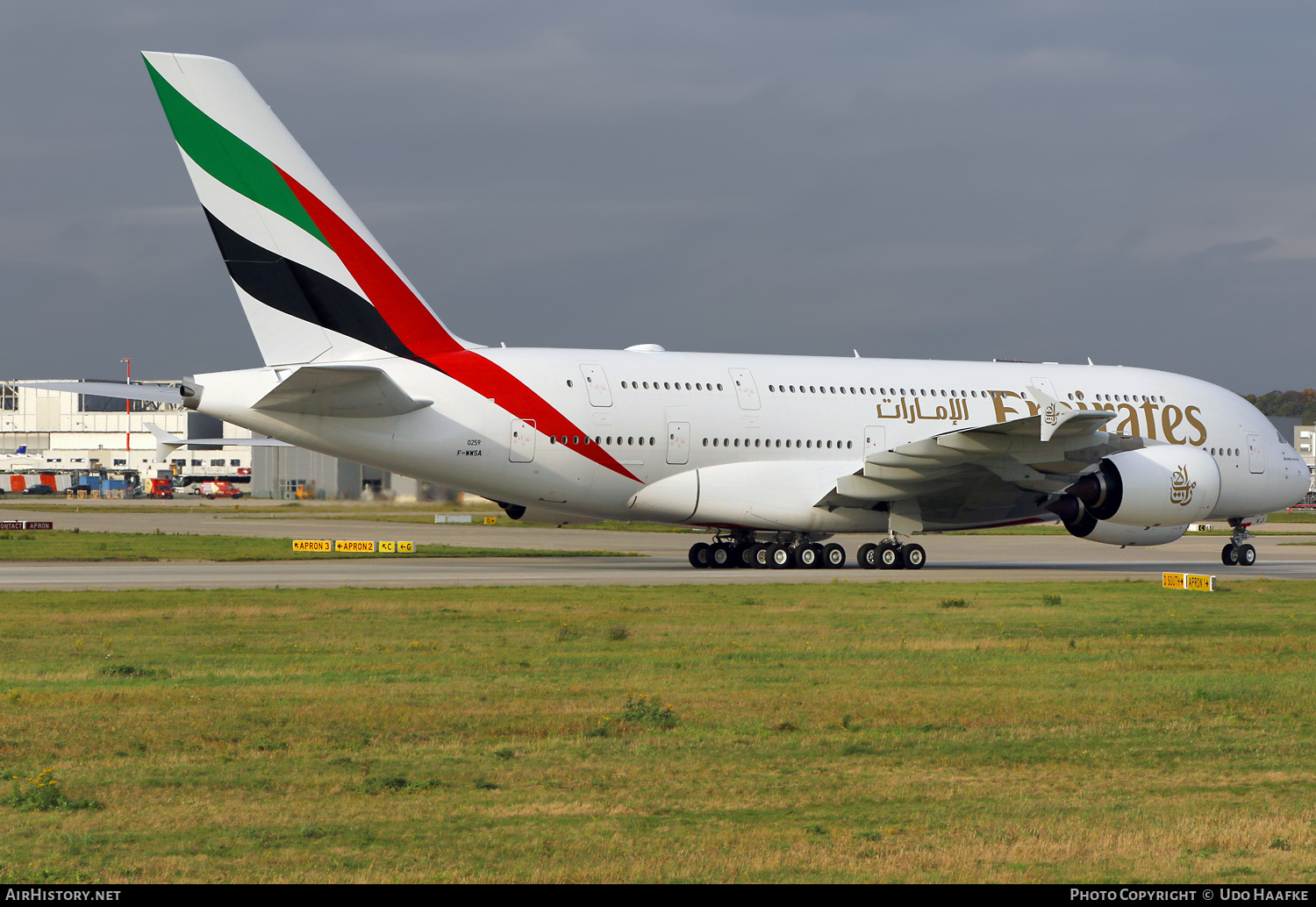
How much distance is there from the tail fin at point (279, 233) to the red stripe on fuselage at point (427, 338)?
0.03m

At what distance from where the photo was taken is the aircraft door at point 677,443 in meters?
29.6

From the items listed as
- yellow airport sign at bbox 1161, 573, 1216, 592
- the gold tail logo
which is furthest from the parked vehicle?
yellow airport sign at bbox 1161, 573, 1216, 592

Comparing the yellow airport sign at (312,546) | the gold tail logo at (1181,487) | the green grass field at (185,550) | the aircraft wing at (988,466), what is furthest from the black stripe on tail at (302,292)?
the gold tail logo at (1181,487)

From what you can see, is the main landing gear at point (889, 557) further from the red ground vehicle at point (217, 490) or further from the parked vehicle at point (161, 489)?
the parked vehicle at point (161, 489)

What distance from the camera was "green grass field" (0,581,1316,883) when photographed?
686 centimetres

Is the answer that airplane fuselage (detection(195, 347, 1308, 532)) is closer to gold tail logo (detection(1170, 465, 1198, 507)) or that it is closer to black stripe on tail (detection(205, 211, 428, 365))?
black stripe on tail (detection(205, 211, 428, 365))

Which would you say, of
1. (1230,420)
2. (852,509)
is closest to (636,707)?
(852,509)

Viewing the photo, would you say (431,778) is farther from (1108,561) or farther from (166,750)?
(1108,561)

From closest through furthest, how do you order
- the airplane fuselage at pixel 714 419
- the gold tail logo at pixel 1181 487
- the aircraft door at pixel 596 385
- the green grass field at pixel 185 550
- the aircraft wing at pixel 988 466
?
the airplane fuselage at pixel 714 419, the aircraft wing at pixel 988 466, the aircraft door at pixel 596 385, the gold tail logo at pixel 1181 487, the green grass field at pixel 185 550

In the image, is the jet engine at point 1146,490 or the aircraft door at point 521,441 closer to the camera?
the aircraft door at point 521,441

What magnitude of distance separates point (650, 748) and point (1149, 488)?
2440 cm

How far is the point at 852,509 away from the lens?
31047 mm

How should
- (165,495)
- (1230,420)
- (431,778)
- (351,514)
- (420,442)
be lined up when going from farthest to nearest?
(165,495), (351,514), (1230,420), (420,442), (431,778)
